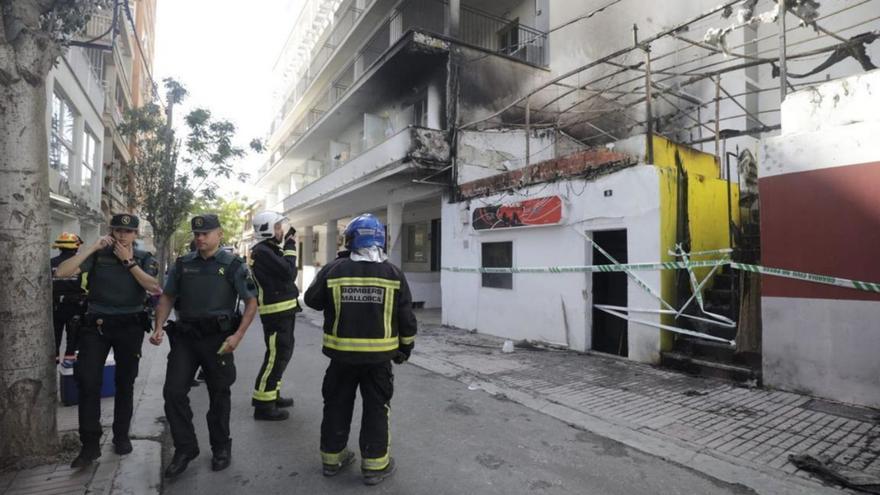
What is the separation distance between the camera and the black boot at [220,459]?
3.43 metres

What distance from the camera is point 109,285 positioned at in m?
3.40

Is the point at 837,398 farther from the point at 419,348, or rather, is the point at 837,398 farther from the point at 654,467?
the point at 419,348

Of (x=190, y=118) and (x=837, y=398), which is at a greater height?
(x=190, y=118)

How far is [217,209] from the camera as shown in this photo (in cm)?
3478

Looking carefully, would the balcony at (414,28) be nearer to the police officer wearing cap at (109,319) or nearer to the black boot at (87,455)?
the police officer wearing cap at (109,319)

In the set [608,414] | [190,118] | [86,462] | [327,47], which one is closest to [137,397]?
[86,462]

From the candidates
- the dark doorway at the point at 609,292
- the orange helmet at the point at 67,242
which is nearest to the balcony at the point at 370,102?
the dark doorway at the point at 609,292

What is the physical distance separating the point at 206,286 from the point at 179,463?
1230 millimetres

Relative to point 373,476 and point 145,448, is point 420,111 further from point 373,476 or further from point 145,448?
point 373,476

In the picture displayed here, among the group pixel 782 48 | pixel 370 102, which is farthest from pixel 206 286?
pixel 370 102

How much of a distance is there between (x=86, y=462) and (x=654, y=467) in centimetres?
409

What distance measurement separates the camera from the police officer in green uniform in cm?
333

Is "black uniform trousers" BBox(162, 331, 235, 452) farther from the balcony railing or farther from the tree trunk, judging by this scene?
the balcony railing

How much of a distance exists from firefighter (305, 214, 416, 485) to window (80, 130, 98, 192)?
1441 cm
